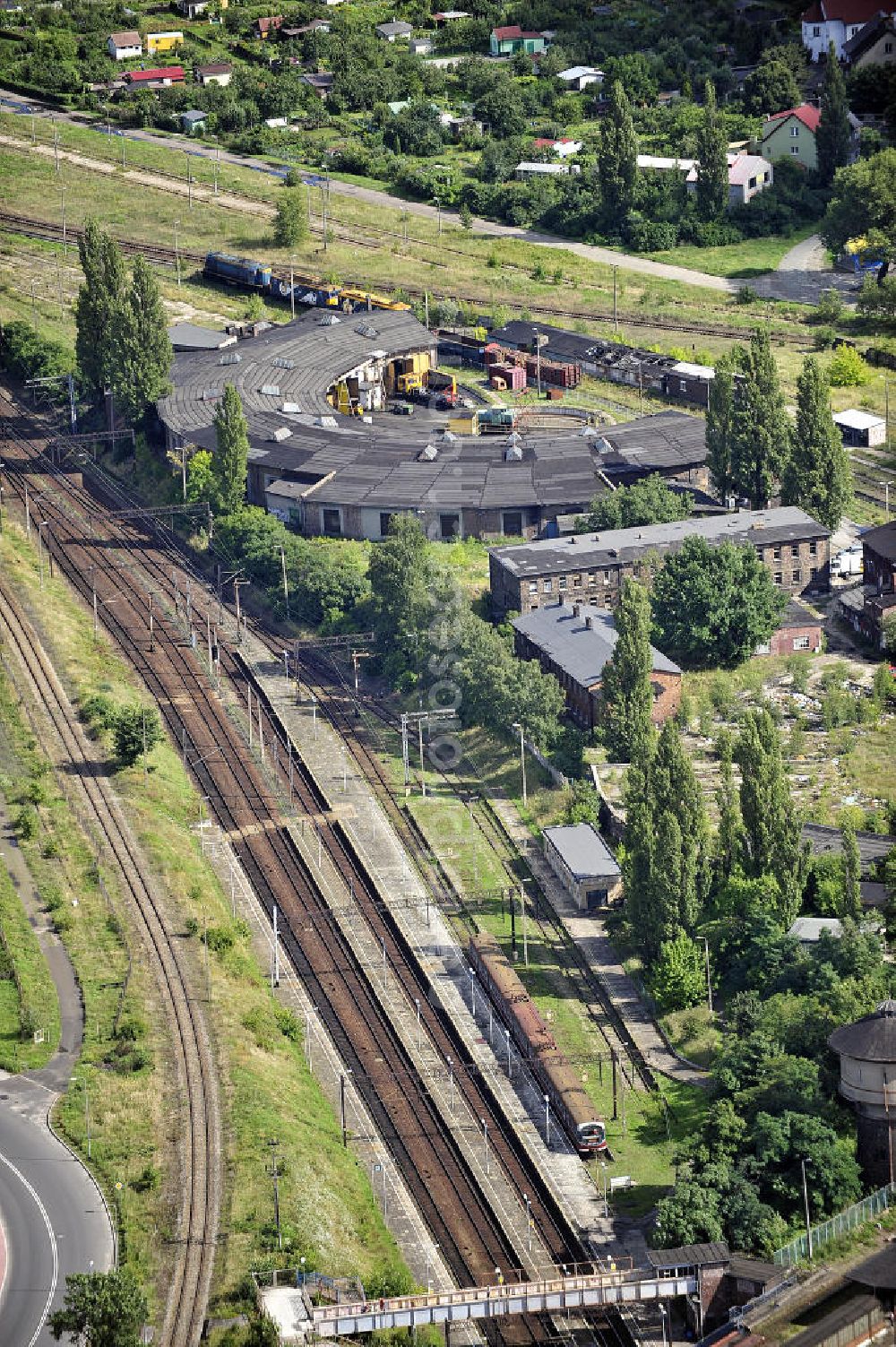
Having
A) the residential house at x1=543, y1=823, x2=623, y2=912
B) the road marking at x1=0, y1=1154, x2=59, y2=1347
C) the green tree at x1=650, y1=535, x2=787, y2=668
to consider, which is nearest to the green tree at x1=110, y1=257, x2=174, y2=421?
the green tree at x1=650, y1=535, x2=787, y2=668

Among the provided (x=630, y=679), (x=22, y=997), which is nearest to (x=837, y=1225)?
(x=22, y=997)

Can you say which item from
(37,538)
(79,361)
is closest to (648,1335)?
(37,538)

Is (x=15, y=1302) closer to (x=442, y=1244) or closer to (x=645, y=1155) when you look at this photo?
(x=442, y=1244)

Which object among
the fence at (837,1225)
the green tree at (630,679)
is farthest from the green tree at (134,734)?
the fence at (837,1225)

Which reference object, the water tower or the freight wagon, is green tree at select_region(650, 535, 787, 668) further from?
the water tower

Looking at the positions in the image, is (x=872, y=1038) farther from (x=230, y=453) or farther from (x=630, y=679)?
(x=230, y=453)

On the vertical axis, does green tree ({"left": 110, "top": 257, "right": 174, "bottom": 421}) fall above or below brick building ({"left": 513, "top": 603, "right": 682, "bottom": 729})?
above
